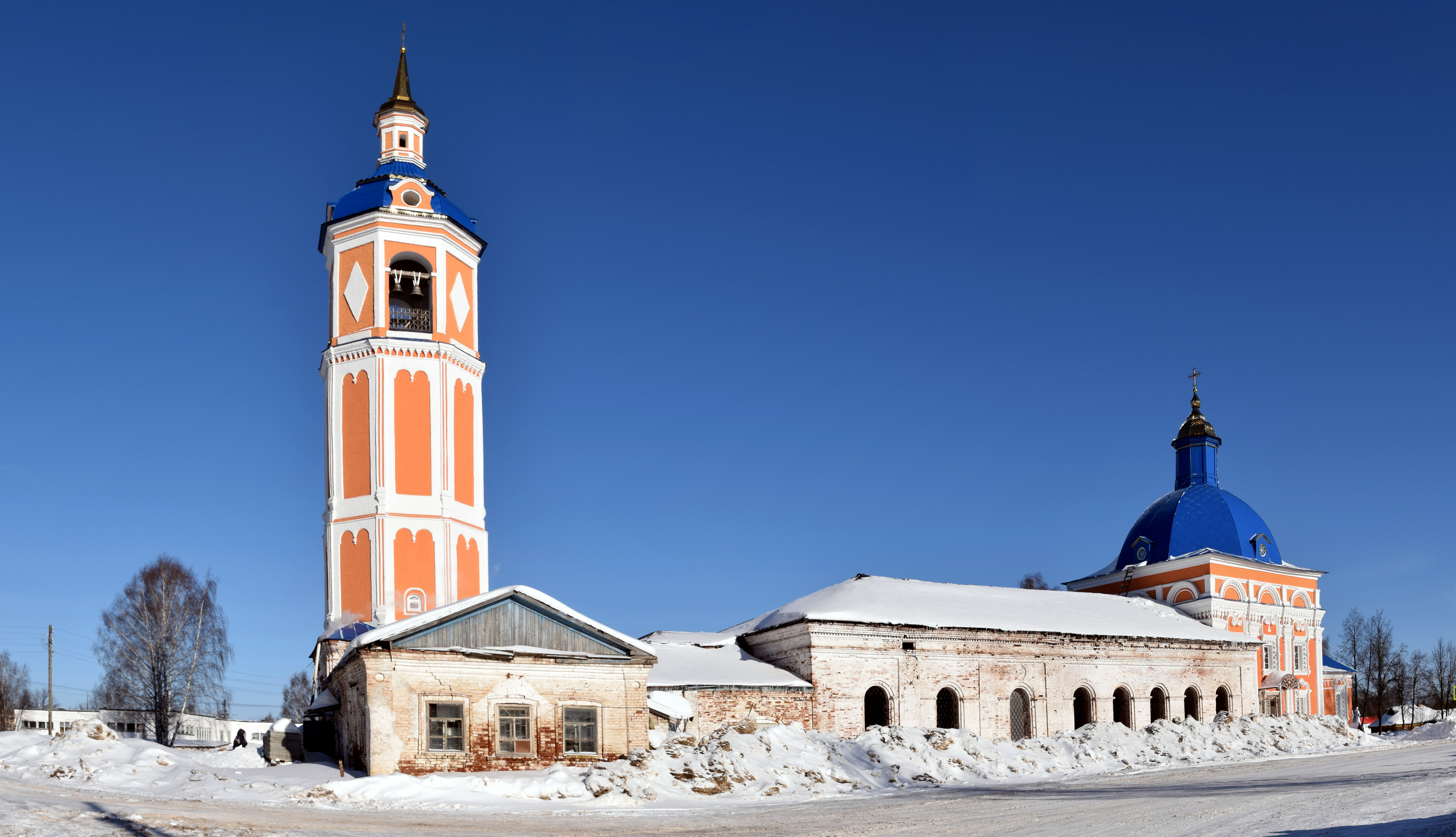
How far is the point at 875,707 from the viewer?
30.5m

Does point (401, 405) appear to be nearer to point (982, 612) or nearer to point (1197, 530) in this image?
point (982, 612)

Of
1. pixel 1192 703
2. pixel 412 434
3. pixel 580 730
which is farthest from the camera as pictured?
pixel 1192 703

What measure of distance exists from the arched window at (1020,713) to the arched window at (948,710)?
5.34ft

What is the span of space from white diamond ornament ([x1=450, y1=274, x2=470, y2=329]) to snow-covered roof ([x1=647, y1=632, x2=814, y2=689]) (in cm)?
1072

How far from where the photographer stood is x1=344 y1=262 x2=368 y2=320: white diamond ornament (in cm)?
3353

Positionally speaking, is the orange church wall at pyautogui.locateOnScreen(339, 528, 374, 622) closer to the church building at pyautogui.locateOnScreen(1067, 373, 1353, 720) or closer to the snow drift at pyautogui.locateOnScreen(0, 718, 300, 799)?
the snow drift at pyautogui.locateOnScreen(0, 718, 300, 799)

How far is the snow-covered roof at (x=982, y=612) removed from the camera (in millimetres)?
30422

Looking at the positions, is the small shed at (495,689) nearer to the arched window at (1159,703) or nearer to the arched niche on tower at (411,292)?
the arched niche on tower at (411,292)

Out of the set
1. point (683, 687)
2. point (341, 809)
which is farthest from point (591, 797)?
point (683, 687)

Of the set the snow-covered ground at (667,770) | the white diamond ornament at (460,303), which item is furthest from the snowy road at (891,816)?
the white diamond ornament at (460,303)

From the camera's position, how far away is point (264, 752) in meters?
26.4

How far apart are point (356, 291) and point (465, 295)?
2.95 m

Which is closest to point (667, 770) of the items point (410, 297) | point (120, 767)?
point (120, 767)

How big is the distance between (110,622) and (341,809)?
23690mm
